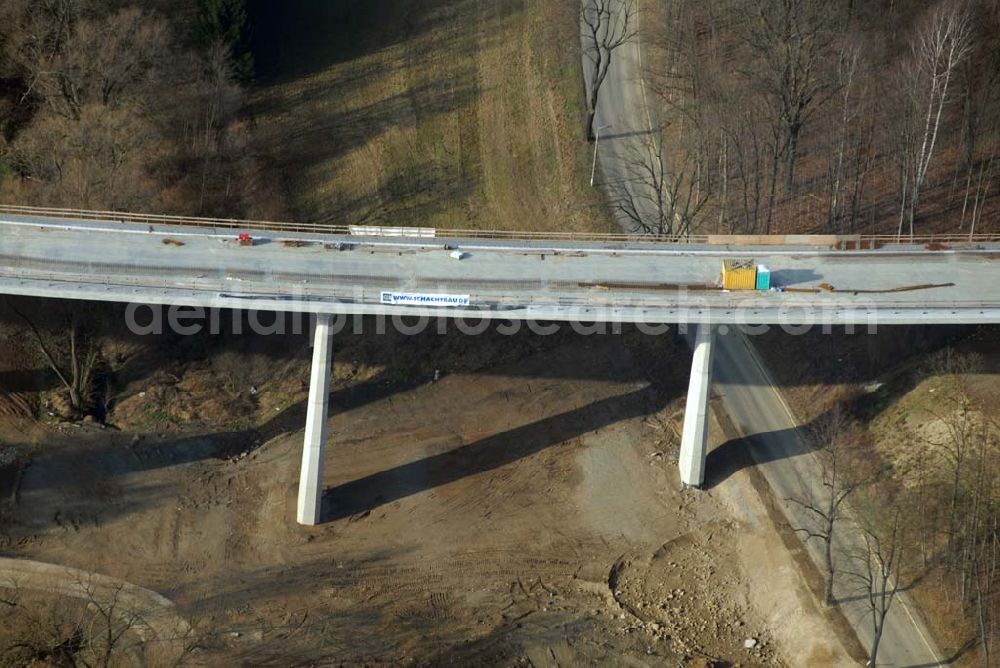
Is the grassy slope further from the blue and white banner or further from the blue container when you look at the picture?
the blue and white banner

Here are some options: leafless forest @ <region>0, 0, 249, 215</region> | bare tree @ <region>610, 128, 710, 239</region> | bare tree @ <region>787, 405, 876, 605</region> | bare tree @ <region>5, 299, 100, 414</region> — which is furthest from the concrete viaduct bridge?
bare tree @ <region>610, 128, 710, 239</region>

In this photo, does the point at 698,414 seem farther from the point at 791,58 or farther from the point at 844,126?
the point at 791,58

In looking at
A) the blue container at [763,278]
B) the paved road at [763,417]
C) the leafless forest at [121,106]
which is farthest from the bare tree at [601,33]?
the blue container at [763,278]

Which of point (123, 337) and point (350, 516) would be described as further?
point (123, 337)

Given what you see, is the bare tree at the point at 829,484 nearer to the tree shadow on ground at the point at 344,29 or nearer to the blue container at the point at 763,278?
the blue container at the point at 763,278

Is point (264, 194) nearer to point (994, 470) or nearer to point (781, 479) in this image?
point (781, 479)

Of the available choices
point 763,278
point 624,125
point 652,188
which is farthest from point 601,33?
point 763,278

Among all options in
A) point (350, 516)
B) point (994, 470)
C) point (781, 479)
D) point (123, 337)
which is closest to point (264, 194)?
point (123, 337)
